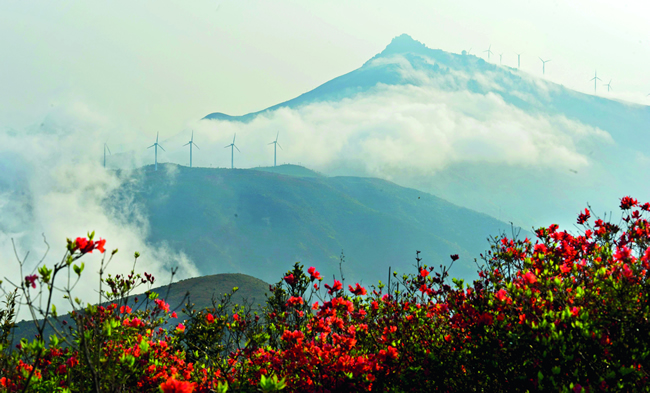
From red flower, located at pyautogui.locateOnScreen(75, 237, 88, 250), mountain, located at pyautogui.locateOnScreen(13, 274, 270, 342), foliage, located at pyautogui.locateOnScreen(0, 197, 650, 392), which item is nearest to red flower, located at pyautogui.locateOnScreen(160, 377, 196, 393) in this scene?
foliage, located at pyautogui.locateOnScreen(0, 197, 650, 392)

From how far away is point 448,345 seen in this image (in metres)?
7.12

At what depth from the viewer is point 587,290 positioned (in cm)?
596

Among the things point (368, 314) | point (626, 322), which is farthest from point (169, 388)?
point (368, 314)

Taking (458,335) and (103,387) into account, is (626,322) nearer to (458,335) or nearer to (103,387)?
(458,335)

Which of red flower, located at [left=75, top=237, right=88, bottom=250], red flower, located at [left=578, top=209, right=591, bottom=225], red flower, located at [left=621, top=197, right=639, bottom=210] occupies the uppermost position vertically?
red flower, located at [left=621, top=197, right=639, bottom=210]

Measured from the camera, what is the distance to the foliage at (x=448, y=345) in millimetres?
5168

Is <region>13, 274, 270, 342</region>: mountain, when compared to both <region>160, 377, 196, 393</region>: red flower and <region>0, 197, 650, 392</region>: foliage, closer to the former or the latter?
<region>0, 197, 650, 392</region>: foliage

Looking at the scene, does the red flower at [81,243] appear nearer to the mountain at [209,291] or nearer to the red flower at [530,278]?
the red flower at [530,278]

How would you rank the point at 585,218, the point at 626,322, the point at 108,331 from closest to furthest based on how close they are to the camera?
the point at 108,331, the point at 626,322, the point at 585,218

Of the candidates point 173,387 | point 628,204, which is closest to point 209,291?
point 628,204

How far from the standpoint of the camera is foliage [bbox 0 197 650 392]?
517cm

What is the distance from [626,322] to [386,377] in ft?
11.1

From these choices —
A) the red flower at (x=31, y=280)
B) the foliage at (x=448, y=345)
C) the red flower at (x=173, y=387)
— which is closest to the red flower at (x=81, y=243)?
the foliage at (x=448, y=345)

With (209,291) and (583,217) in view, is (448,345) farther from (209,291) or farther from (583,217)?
(209,291)
